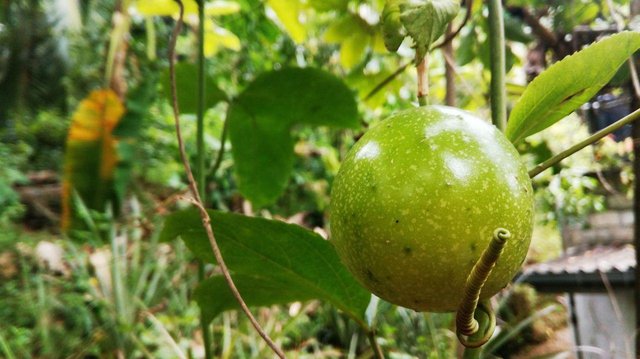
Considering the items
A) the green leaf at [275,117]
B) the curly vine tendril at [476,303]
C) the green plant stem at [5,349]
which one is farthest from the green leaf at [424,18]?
the green plant stem at [5,349]

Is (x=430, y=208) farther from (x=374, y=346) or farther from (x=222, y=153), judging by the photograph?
(x=222, y=153)

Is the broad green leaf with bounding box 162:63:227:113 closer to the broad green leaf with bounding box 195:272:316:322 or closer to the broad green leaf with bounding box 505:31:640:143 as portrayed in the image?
the broad green leaf with bounding box 195:272:316:322

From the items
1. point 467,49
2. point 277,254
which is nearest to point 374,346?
point 277,254

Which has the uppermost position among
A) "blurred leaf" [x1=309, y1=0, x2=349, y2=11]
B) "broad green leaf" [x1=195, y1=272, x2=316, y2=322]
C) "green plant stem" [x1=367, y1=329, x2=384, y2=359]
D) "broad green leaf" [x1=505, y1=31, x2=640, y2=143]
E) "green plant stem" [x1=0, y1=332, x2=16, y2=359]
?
"blurred leaf" [x1=309, y1=0, x2=349, y2=11]

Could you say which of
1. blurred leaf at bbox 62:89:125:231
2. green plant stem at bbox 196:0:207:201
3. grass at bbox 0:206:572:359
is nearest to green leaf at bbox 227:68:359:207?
green plant stem at bbox 196:0:207:201

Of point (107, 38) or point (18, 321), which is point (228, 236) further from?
point (107, 38)

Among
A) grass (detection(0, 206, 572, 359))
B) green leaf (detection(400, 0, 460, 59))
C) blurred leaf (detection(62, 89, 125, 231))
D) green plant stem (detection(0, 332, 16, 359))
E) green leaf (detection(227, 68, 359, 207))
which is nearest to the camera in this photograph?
green leaf (detection(400, 0, 460, 59))

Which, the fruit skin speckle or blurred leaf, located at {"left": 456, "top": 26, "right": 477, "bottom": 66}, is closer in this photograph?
the fruit skin speckle
